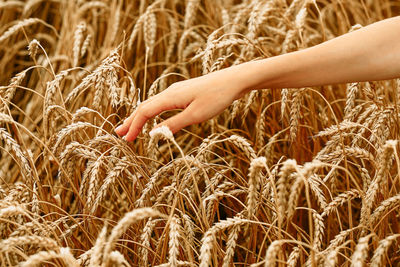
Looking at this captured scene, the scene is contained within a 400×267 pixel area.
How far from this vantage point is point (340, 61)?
3.53 feet

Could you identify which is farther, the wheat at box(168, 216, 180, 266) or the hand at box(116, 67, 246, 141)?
the hand at box(116, 67, 246, 141)

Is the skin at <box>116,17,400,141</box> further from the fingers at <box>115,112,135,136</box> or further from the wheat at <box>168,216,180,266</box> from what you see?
the wheat at <box>168,216,180,266</box>

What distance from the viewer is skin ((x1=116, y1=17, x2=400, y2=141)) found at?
1068 millimetres

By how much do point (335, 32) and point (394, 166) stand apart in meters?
0.94

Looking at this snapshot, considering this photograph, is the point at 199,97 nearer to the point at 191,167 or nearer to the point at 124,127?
the point at 124,127

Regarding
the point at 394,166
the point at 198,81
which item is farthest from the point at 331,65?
the point at 394,166

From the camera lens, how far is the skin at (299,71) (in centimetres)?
107

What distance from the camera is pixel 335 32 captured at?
7.54ft

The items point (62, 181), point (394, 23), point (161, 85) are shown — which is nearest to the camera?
point (394, 23)

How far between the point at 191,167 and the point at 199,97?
0.36m

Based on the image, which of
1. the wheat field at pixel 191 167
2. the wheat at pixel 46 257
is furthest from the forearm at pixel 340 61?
Result: the wheat at pixel 46 257

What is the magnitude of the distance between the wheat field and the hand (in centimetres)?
7

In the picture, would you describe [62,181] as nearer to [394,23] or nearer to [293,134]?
[293,134]

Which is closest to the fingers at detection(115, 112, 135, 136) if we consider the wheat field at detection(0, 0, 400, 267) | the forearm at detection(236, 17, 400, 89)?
the wheat field at detection(0, 0, 400, 267)
